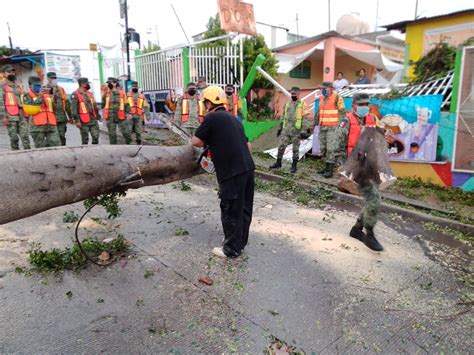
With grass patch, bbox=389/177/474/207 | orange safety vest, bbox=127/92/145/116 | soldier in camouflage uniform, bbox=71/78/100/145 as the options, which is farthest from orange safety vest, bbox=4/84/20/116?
grass patch, bbox=389/177/474/207

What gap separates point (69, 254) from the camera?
326 centimetres

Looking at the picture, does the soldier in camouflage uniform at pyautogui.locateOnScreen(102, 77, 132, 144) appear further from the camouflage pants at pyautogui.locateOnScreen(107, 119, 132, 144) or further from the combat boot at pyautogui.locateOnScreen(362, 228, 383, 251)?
the combat boot at pyautogui.locateOnScreen(362, 228, 383, 251)

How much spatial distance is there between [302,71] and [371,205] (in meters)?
12.6

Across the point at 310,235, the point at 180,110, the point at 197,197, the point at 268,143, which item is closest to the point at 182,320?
the point at 310,235

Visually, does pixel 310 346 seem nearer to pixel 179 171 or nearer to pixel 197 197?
pixel 179 171

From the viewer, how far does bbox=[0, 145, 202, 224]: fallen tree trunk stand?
2.33m

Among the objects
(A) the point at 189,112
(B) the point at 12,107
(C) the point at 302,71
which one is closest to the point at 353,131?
(A) the point at 189,112

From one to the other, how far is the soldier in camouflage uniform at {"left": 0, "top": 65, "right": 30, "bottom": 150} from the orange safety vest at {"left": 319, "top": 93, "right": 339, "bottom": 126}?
6038 millimetres

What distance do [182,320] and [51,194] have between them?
51.0 inches

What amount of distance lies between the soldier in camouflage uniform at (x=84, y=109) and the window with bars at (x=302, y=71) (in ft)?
→ 30.4

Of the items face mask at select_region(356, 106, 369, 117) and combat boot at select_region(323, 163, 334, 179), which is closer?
face mask at select_region(356, 106, 369, 117)

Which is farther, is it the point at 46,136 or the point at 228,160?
the point at 46,136

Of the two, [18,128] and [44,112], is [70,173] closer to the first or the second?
[44,112]

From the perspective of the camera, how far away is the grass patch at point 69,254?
3098mm
